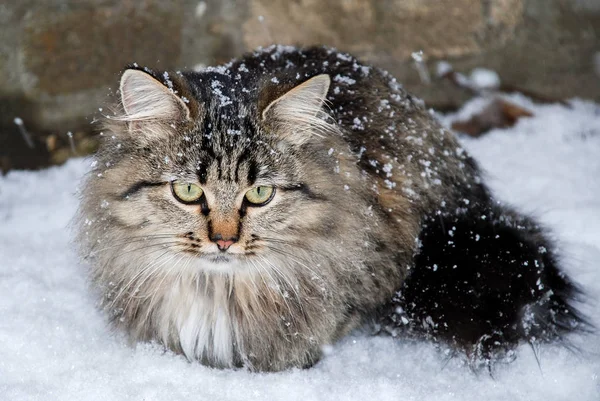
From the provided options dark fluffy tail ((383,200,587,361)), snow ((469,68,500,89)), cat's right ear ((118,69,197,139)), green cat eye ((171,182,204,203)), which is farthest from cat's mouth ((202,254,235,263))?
snow ((469,68,500,89))

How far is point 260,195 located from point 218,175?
0.13m

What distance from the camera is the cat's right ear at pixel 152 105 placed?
1967mm

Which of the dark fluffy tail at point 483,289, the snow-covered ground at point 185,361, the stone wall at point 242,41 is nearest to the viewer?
the snow-covered ground at point 185,361

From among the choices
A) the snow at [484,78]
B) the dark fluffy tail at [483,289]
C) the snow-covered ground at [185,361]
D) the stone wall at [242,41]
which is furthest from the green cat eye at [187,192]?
the snow at [484,78]

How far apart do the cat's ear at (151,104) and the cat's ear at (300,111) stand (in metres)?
0.23

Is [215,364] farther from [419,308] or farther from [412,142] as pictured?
[412,142]

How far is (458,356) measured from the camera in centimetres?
228

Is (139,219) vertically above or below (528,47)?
above

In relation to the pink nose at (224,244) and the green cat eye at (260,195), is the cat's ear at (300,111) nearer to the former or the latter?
the green cat eye at (260,195)

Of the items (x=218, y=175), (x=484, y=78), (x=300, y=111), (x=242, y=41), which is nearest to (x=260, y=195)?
(x=218, y=175)

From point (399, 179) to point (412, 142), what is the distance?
150mm

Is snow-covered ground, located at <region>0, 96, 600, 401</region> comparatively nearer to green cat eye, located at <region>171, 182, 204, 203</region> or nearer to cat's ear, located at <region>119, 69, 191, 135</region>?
green cat eye, located at <region>171, 182, 204, 203</region>

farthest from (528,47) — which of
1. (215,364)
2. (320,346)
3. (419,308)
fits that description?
(215,364)

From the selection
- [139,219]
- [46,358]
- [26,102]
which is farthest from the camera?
[26,102]
